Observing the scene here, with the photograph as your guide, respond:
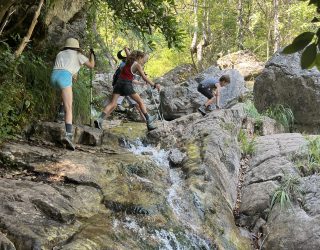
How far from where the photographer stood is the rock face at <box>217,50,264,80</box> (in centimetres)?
2081

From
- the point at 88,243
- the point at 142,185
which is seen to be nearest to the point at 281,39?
the point at 142,185

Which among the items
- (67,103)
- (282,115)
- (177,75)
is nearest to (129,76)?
(67,103)

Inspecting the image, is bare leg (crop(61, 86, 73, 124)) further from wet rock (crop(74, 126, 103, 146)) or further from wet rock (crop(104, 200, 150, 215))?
wet rock (crop(104, 200, 150, 215))

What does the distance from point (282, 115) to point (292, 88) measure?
3.01 ft

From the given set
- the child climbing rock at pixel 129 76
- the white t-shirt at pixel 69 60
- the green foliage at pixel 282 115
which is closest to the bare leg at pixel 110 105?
the child climbing rock at pixel 129 76

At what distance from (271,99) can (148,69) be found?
15.1 meters

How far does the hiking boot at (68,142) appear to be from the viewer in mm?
7037

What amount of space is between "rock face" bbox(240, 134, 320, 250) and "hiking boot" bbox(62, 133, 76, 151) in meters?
3.15

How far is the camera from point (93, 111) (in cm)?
1079

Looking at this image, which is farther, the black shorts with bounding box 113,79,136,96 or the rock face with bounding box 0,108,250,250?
the black shorts with bounding box 113,79,136,96

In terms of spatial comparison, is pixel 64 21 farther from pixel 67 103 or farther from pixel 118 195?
pixel 118 195

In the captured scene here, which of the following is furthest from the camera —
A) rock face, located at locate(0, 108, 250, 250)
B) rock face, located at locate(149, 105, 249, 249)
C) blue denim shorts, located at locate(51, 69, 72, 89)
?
blue denim shorts, located at locate(51, 69, 72, 89)

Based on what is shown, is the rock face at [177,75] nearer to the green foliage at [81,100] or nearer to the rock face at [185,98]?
the rock face at [185,98]

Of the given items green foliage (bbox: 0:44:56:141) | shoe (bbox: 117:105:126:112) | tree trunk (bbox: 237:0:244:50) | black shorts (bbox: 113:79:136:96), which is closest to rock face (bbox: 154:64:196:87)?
tree trunk (bbox: 237:0:244:50)
